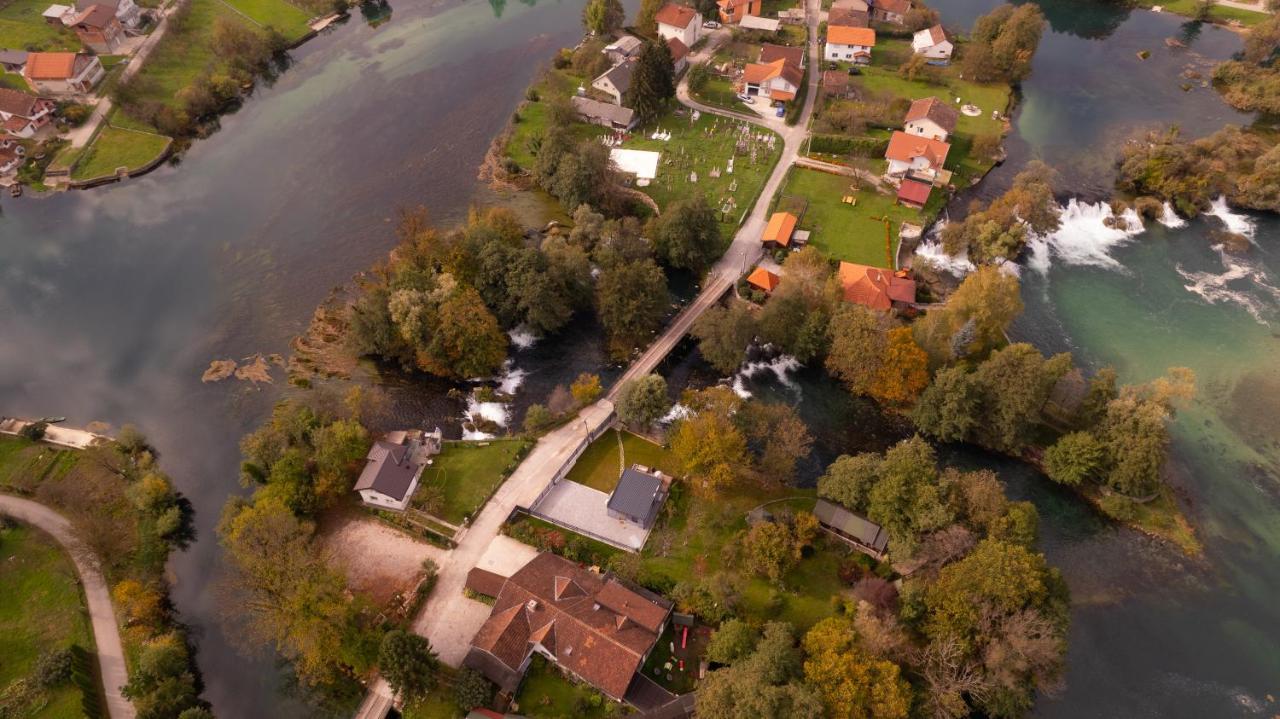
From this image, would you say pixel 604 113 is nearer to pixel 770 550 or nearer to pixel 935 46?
pixel 935 46

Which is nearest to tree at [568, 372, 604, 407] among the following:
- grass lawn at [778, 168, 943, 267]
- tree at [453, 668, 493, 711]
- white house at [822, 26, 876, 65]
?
tree at [453, 668, 493, 711]

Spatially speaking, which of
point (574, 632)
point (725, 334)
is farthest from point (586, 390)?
point (574, 632)

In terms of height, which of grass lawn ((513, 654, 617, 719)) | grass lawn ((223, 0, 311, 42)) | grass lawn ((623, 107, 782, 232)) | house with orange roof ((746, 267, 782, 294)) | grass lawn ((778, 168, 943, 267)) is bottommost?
grass lawn ((513, 654, 617, 719))

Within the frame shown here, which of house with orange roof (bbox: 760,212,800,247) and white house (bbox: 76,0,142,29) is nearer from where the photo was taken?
house with orange roof (bbox: 760,212,800,247)

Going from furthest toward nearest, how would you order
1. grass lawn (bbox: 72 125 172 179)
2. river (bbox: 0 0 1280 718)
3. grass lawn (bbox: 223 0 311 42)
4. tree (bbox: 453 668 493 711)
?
grass lawn (bbox: 223 0 311 42)
grass lawn (bbox: 72 125 172 179)
river (bbox: 0 0 1280 718)
tree (bbox: 453 668 493 711)

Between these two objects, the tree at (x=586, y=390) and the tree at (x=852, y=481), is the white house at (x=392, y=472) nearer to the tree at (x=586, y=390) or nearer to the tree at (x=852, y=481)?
the tree at (x=586, y=390)

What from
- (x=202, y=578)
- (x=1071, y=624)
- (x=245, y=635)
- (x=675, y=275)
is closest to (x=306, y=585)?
(x=245, y=635)

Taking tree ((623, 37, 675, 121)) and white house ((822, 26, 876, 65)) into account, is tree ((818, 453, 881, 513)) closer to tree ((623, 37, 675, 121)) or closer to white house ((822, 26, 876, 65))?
tree ((623, 37, 675, 121))
